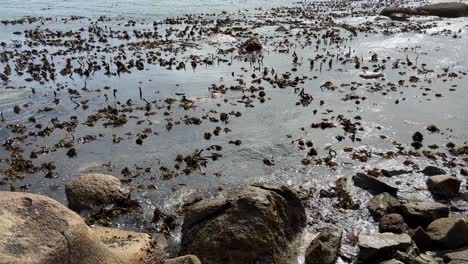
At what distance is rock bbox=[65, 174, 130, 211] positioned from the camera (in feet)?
33.1

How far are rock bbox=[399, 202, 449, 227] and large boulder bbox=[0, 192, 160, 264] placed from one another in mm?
6580

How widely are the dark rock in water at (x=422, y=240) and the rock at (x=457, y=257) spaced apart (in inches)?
18.0

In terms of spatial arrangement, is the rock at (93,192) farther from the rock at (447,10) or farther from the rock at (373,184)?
the rock at (447,10)

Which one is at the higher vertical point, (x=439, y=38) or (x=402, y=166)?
(x=439, y=38)

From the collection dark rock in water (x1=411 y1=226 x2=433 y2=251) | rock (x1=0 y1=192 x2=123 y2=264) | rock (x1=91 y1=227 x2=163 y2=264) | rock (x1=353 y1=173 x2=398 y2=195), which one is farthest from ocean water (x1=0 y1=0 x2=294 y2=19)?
rock (x1=0 y1=192 x2=123 y2=264)

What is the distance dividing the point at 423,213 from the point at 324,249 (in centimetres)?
264

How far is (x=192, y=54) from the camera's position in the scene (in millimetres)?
23266

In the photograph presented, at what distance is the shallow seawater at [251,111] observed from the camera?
11594 millimetres

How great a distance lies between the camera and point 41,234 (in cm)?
555

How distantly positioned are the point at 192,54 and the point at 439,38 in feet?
47.5

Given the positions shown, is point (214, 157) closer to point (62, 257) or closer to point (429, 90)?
point (62, 257)

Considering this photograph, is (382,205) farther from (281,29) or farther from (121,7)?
(121,7)

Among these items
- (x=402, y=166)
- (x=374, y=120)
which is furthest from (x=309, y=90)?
(x=402, y=166)

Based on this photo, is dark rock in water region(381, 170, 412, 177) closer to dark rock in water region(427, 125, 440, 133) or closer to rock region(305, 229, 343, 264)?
dark rock in water region(427, 125, 440, 133)
